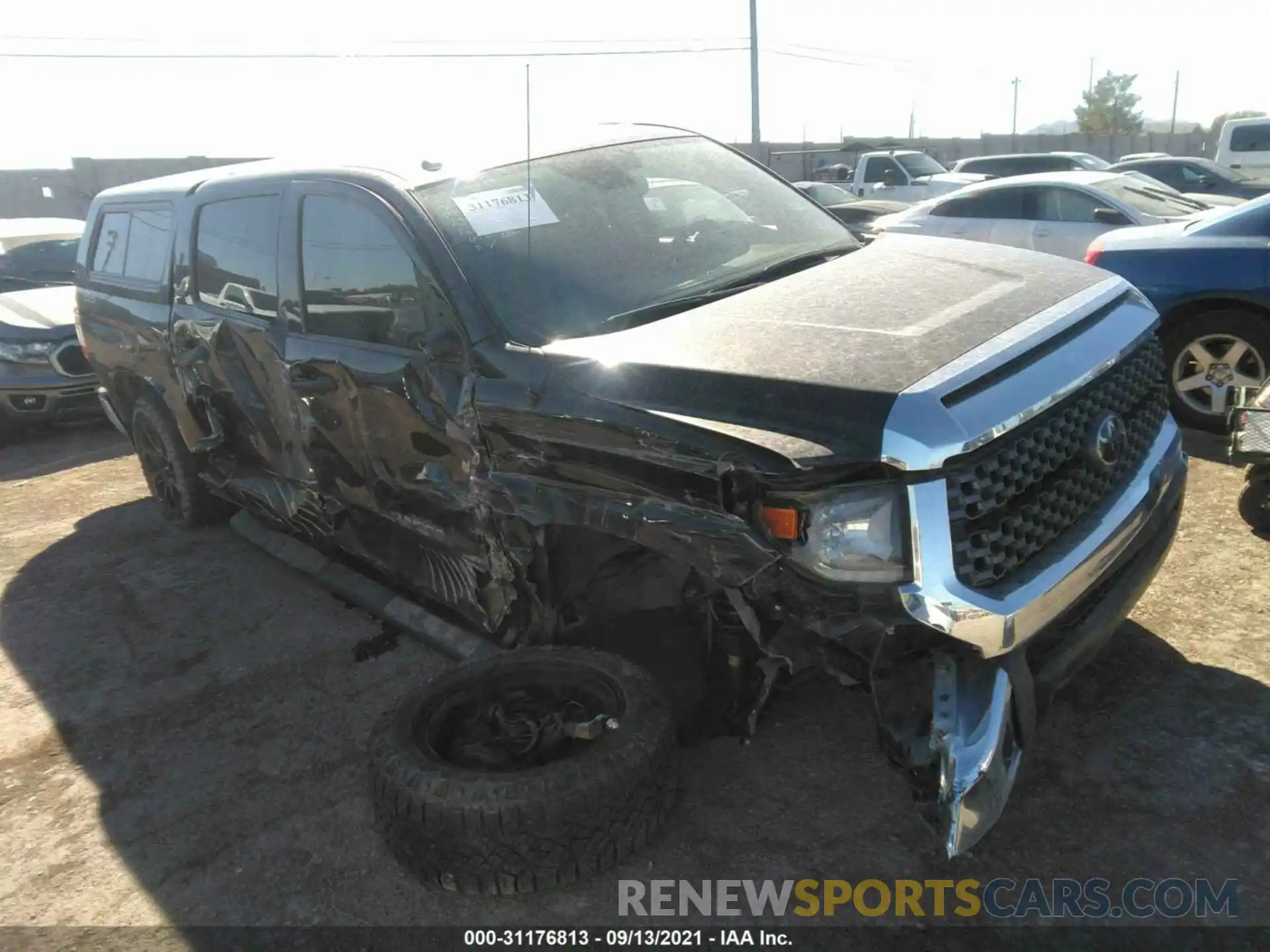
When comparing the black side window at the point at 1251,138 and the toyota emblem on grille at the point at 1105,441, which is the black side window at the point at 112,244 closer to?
the toyota emblem on grille at the point at 1105,441

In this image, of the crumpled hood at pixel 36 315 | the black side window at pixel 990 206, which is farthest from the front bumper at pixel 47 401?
the black side window at pixel 990 206

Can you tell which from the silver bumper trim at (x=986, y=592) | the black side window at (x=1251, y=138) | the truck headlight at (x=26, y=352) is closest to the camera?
the silver bumper trim at (x=986, y=592)

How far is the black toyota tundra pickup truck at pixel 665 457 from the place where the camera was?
2.11 meters

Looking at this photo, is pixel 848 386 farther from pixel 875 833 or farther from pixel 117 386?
pixel 117 386

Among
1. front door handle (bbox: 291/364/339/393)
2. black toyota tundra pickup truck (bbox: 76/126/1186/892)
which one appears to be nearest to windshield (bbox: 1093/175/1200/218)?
black toyota tundra pickup truck (bbox: 76/126/1186/892)

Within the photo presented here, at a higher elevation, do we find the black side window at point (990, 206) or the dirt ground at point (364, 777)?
the black side window at point (990, 206)

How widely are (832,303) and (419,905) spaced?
2.02 meters

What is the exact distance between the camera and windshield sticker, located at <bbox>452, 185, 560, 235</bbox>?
2957 mm

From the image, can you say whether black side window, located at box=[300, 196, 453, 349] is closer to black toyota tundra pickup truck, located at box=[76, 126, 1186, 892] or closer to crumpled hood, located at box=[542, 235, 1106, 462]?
black toyota tundra pickup truck, located at box=[76, 126, 1186, 892]

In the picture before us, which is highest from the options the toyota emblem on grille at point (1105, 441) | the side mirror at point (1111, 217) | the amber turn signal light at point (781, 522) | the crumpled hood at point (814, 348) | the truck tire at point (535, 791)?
the side mirror at point (1111, 217)

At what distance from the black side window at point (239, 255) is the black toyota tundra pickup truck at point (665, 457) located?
24mm

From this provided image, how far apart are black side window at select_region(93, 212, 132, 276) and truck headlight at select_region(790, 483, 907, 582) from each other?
15.0 ft

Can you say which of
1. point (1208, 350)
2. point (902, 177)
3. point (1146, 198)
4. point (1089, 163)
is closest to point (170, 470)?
point (1208, 350)

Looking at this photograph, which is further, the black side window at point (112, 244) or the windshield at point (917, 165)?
the windshield at point (917, 165)
